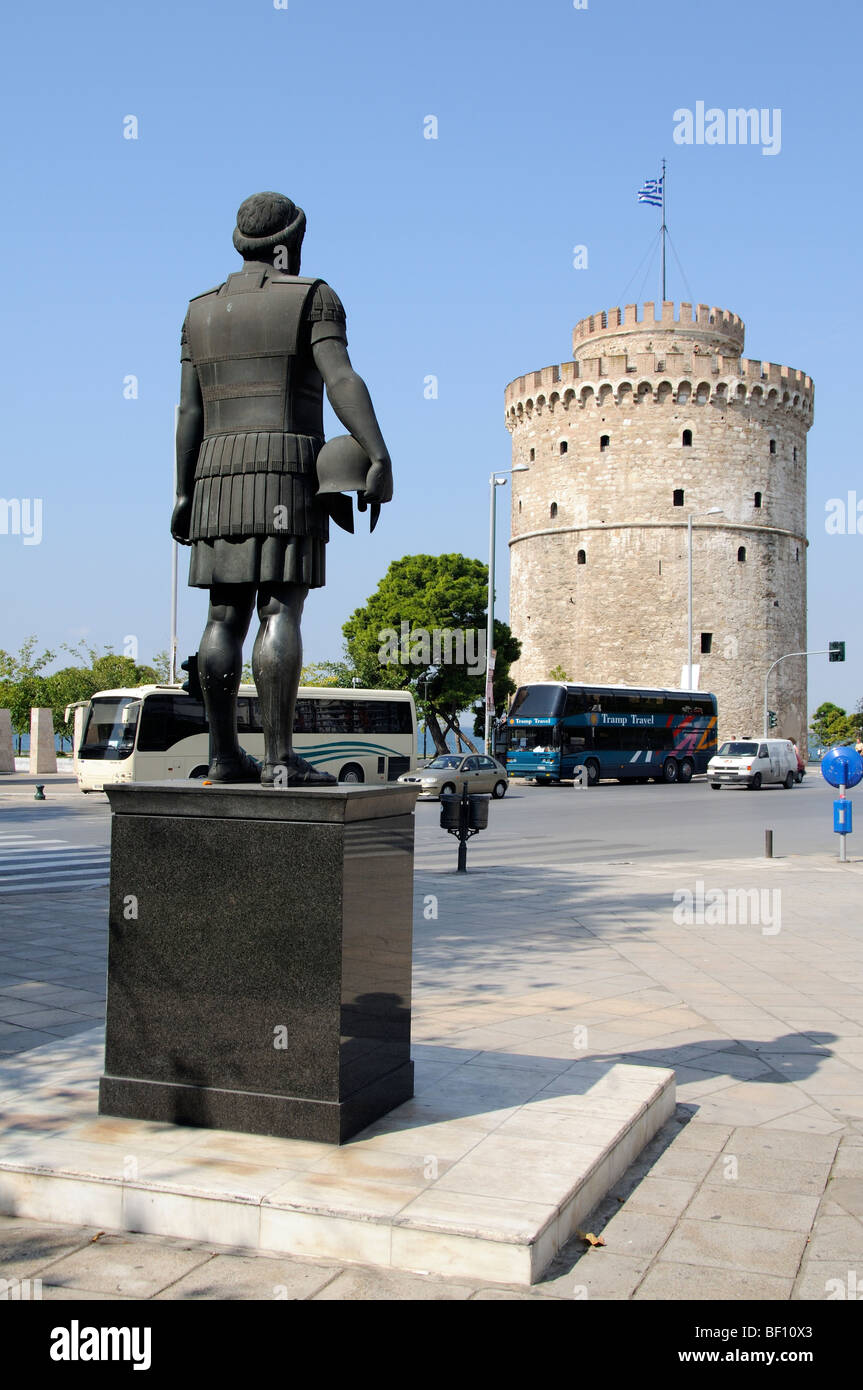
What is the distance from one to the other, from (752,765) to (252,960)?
116 feet

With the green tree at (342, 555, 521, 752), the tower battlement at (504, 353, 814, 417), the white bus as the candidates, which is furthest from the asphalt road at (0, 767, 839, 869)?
the tower battlement at (504, 353, 814, 417)

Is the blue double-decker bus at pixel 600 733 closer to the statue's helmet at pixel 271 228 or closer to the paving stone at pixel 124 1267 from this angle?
the statue's helmet at pixel 271 228

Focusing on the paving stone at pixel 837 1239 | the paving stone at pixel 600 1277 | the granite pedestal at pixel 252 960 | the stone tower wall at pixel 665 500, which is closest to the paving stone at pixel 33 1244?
the granite pedestal at pixel 252 960

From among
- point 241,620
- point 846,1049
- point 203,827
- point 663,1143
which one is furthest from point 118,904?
point 846,1049

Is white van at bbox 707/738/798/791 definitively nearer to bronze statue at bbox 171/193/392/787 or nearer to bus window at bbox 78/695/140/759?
bus window at bbox 78/695/140/759

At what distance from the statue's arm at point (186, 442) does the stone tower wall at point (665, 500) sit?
2225 inches

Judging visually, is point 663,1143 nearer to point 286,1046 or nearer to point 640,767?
point 286,1046

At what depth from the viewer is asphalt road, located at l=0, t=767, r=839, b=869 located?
17.0m

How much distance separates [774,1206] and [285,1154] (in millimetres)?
1628

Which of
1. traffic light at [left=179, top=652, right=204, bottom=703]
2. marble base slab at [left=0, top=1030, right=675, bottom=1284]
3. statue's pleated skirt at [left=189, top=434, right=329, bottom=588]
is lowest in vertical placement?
marble base slab at [left=0, top=1030, right=675, bottom=1284]

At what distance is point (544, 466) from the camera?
62969mm

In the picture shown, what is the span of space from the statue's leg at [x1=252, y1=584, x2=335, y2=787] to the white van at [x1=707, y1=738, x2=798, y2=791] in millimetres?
34603

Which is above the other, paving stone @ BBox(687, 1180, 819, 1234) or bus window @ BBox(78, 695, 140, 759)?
bus window @ BBox(78, 695, 140, 759)
